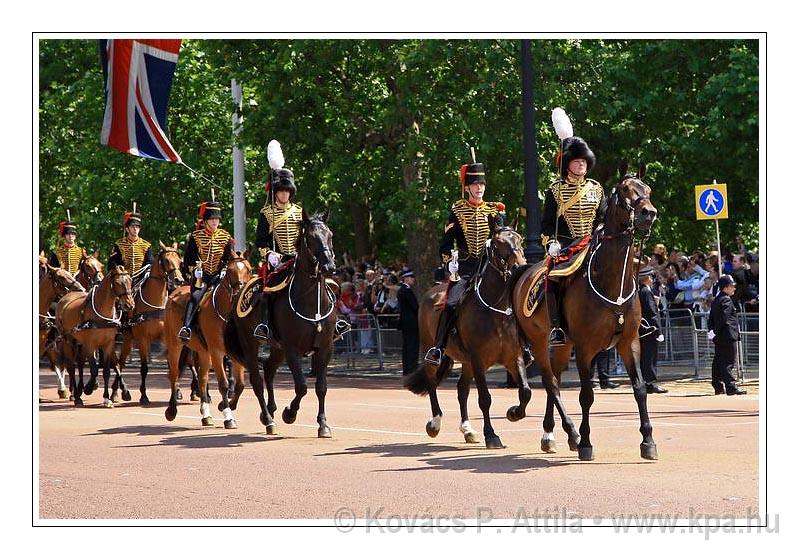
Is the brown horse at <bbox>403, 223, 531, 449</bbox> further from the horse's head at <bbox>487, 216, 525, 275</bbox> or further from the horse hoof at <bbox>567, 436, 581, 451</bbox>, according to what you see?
the horse hoof at <bbox>567, 436, 581, 451</bbox>

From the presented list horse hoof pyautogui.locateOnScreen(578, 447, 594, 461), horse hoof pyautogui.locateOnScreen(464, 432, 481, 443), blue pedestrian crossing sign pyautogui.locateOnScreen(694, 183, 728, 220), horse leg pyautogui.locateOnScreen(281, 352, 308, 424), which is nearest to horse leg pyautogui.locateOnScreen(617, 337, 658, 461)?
horse hoof pyautogui.locateOnScreen(578, 447, 594, 461)

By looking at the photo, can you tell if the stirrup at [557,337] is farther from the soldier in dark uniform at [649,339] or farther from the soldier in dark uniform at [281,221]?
the soldier in dark uniform at [649,339]

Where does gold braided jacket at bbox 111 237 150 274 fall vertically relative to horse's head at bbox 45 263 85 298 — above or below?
above

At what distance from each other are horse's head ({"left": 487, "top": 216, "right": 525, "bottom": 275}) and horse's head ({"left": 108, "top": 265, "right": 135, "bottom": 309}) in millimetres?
9091

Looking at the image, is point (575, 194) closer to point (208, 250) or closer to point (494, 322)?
point (494, 322)

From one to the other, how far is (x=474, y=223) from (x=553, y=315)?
1.77m

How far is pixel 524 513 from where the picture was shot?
10.2m

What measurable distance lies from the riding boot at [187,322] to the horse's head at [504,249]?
525cm

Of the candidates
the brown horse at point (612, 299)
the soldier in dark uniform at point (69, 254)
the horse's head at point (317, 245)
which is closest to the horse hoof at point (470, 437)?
the brown horse at point (612, 299)

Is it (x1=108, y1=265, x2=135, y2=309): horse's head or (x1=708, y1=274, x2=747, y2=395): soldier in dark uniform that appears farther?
(x1=108, y1=265, x2=135, y2=309): horse's head

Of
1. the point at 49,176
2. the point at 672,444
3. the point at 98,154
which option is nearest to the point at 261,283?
the point at 672,444

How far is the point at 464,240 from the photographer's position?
15.8 m

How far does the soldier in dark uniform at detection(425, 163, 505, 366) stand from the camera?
611 inches

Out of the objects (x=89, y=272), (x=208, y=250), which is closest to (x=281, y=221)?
(x=208, y=250)
